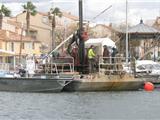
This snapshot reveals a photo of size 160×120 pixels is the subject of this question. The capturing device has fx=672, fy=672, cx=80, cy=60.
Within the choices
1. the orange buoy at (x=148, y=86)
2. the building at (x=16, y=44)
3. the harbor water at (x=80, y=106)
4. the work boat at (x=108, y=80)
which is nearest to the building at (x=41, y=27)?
the building at (x=16, y=44)

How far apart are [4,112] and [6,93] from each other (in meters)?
12.8

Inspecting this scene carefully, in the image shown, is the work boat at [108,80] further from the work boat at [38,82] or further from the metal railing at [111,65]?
the work boat at [38,82]

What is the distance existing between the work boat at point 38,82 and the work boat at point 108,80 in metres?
0.89

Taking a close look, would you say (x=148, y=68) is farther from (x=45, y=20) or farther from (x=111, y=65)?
(x=45, y=20)

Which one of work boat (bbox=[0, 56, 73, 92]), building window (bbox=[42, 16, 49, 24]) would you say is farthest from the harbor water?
building window (bbox=[42, 16, 49, 24])

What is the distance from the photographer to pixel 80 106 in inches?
1437

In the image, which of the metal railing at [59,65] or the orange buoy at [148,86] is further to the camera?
the orange buoy at [148,86]

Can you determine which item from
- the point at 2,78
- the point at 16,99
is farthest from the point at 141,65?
the point at 16,99

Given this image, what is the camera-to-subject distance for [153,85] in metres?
53.0

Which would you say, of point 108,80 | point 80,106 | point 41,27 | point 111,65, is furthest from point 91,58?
point 41,27

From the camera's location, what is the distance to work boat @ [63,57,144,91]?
45.8m

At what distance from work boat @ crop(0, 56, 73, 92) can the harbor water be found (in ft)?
3.12

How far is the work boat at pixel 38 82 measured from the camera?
1775 inches

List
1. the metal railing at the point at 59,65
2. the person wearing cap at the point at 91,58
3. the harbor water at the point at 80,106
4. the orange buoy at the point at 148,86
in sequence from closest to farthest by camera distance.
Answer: the harbor water at the point at 80,106 → the metal railing at the point at 59,65 → the person wearing cap at the point at 91,58 → the orange buoy at the point at 148,86
